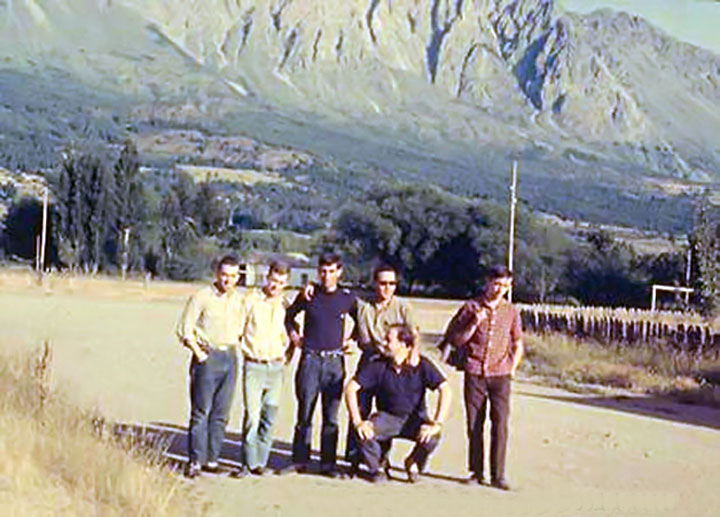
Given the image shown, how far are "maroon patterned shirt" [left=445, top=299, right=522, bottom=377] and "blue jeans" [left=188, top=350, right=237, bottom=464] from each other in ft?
5.96

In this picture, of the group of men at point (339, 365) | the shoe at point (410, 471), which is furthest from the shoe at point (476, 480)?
the shoe at point (410, 471)

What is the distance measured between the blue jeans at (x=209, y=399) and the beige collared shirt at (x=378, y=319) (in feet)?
3.45

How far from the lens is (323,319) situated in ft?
41.6

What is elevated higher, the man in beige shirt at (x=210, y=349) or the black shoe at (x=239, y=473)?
the man in beige shirt at (x=210, y=349)

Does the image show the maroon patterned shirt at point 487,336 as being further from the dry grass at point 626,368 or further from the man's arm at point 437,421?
the dry grass at point 626,368

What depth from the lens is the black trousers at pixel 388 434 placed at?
41.0ft

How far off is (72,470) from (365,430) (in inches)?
109

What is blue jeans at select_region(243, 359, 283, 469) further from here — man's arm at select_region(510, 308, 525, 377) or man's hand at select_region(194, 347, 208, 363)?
man's arm at select_region(510, 308, 525, 377)

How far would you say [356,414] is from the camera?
491 inches

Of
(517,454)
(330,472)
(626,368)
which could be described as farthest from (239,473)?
(626,368)

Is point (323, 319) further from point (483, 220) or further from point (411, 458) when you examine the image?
point (483, 220)

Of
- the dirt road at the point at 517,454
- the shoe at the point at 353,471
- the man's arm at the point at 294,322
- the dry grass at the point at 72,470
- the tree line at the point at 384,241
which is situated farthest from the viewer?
the tree line at the point at 384,241

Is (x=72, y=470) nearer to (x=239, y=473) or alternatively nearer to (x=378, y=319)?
(x=239, y=473)

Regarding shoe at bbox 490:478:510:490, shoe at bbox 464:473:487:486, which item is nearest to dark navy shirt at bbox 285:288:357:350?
shoe at bbox 464:473:487:486
